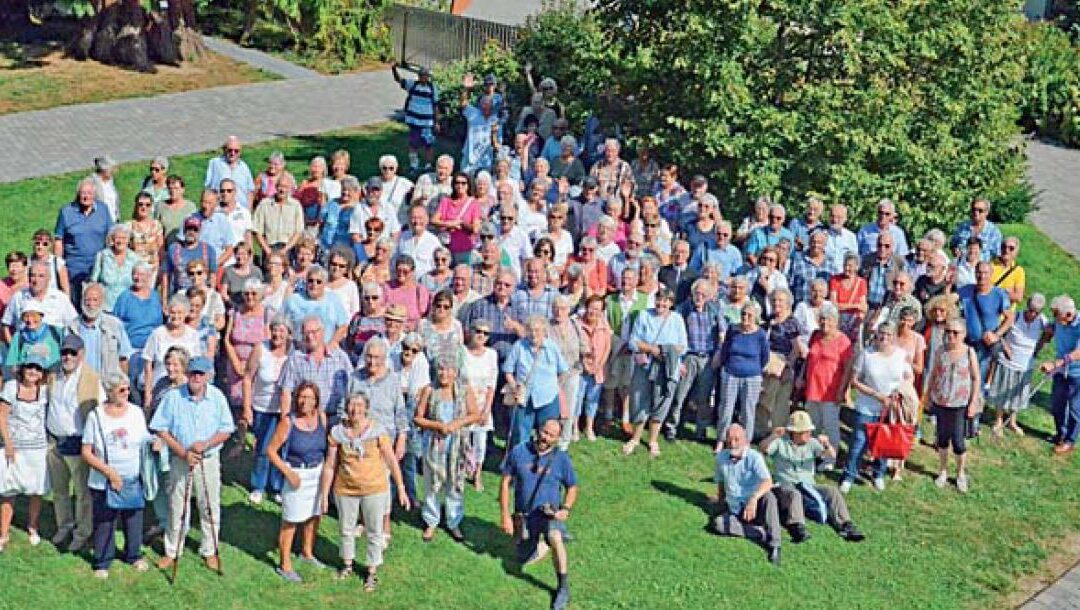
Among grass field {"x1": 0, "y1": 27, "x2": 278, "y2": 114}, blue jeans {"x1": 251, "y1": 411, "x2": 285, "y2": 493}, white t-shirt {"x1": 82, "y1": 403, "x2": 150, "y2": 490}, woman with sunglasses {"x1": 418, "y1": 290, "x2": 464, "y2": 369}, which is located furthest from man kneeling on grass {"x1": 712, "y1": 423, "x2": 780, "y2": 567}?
grass field {"x1": 0, "y1": 27, "x2": 278, "y2": 114}

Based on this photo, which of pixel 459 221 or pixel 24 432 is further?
pixel 459 221

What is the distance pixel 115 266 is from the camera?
11477 mm

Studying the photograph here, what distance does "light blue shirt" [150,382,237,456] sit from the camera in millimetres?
9383

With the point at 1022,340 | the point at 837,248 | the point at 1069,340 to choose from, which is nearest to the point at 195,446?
the point at 837,248

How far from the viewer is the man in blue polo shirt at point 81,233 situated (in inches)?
488

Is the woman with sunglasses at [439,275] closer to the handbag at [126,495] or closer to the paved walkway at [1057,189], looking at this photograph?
the handbag at [126,495]

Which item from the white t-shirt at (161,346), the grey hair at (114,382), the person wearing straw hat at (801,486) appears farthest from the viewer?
the person wearing straw hat at (801,486)

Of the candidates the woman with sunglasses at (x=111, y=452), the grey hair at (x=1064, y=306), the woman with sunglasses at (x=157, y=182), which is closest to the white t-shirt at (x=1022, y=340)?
the grey hair at (x=1064, y=306)

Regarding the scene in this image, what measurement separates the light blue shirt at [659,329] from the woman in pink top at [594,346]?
279 millimetres

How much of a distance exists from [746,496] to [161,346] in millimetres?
4714

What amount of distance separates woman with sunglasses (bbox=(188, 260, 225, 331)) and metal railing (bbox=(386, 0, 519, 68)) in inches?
538

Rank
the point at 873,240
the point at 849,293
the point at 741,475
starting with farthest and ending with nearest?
the point at 873,240 → the point at 849,293 → the point at 741,475

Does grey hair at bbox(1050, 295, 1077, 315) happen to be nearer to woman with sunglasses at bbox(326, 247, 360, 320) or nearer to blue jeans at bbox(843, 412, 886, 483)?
blue jeans at bbox(843, 412, 886, 483)

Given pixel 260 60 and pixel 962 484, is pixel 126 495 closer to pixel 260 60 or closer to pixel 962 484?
pixel 962 484
